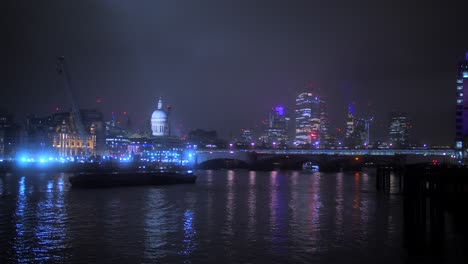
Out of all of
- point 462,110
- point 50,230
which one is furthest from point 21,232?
point 462,110

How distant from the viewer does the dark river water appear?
27058mm

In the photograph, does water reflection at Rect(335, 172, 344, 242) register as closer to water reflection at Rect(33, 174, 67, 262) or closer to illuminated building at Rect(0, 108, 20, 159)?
water reflection at Rect(33, 174, 67, 262)

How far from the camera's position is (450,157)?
128 meters

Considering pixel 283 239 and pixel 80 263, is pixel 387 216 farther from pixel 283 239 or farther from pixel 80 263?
→ pixel 80 263

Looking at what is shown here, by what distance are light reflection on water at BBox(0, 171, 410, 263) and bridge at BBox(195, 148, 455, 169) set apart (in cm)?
7695

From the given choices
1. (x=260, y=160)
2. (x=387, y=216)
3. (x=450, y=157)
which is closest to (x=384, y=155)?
(x=450, y=157)

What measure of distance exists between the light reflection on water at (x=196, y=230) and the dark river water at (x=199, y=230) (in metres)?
0.05

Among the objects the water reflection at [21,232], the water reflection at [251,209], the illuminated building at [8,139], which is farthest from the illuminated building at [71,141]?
the water reflection at [21,232]

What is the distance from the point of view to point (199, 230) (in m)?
34.7

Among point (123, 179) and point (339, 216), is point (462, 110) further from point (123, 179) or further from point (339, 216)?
point (339, 216)

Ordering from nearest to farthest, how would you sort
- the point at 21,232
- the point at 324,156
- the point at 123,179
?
the point at 21,232
the point at 123,179
the point at 324,156

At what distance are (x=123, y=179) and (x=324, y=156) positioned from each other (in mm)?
78722

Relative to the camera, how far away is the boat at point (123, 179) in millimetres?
74812

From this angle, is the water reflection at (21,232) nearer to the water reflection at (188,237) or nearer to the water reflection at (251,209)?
the water reflection at (188,237)
